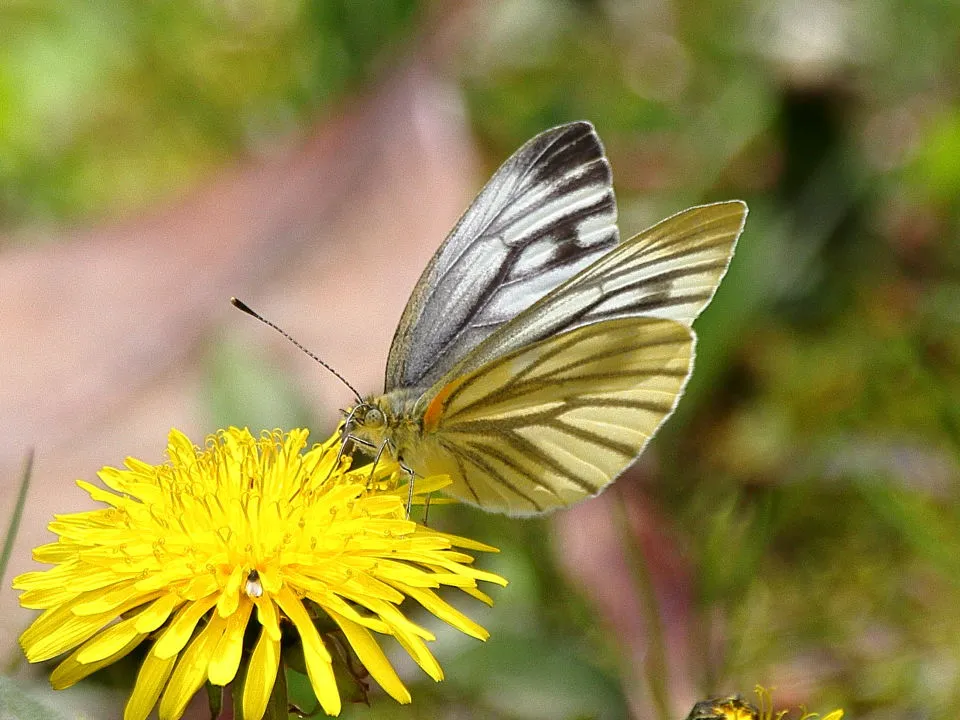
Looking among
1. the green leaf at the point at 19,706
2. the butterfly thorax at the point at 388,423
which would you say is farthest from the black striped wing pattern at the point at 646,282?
the green leaf at the point at 19,706

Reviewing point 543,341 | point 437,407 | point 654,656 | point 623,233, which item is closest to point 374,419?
point 437,407

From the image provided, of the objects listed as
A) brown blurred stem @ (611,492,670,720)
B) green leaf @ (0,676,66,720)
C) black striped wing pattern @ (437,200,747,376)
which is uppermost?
black striped wing pattern @ (437,200,747,376)

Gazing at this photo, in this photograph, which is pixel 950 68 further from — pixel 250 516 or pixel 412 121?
pixel 250 516

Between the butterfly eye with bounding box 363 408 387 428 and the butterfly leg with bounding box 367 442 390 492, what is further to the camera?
the butterfly eye with bounding box 363 408 387 428

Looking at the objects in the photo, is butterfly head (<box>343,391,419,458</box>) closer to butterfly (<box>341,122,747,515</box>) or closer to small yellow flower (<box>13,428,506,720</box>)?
butterfly (<box>341,122,747,515</box>)

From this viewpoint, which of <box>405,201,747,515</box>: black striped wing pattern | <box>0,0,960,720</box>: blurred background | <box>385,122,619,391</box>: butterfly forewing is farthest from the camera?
<box>0,0,960,720</box>: blurred background

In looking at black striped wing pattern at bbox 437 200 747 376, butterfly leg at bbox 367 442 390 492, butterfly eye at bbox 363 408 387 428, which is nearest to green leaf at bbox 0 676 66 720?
butterfly leg at bbox 367 442 390 492

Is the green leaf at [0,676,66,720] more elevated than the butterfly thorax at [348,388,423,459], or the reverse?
the butterfly thorax at [348,388,423,459]

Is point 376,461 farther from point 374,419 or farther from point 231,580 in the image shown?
point 231,580
